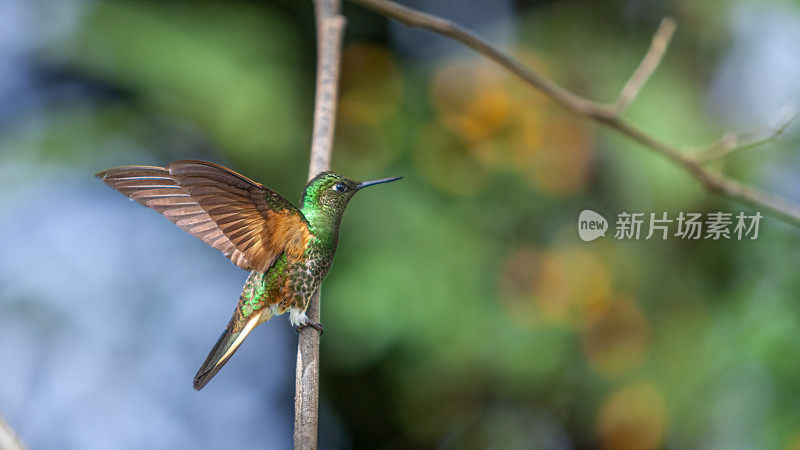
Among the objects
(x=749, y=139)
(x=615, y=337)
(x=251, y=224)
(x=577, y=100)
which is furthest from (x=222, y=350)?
(x=615, y=337)

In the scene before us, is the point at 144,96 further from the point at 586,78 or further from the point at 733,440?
the point at 733,440

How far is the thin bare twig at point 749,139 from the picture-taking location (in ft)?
4.89

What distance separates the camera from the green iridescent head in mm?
1049

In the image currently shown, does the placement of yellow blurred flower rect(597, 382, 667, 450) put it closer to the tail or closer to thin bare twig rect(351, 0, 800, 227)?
thin bare twig rect(351, 0, 800, 227)

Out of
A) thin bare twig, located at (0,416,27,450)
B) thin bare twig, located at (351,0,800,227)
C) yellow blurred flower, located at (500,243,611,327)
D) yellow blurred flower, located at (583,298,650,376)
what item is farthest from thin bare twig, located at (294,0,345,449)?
yellow blurred flower, located at (583,298,650,376)

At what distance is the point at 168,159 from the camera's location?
2697mm

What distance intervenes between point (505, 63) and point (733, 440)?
170 cm

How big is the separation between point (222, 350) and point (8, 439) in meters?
0.51

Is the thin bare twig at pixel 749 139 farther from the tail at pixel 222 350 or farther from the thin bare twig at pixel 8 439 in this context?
the thin bare twig at pixel 8 439

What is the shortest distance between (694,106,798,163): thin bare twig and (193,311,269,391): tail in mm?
1081

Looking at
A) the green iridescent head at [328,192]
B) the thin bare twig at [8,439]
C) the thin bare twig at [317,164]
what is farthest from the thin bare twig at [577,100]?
the thin bare twig at [8,439]

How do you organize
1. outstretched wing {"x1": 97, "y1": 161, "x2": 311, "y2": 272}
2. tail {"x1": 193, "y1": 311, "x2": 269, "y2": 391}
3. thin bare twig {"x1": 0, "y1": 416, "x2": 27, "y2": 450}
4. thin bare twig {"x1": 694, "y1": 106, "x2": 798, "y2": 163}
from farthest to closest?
thin bare twig {"x1": 694, "y1": 106, "x2": 798, "y2": 163}, tail {"x1": 193, "y1": 311, "x2": 269, "y2": 391}, outstretched wing {"x1": 97, "y1": 161, "x2": 311, "y2": 272}, thin bare twig {"x1": 0, "y1": 416, "x2": 27, "y2": 450}

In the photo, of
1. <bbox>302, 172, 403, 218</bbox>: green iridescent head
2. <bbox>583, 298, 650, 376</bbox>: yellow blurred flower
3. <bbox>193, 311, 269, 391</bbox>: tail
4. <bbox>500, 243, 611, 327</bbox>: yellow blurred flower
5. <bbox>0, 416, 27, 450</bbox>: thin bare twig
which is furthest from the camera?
<bbox>583, 298, 650, 376</bbox>: yellow blurred flower

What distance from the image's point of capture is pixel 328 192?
1055 millimetres
